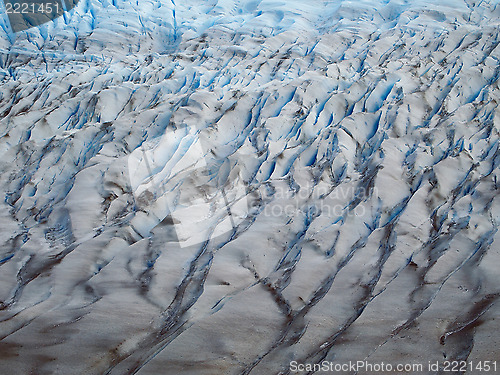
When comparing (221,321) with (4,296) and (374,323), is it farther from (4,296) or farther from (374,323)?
(4,296)

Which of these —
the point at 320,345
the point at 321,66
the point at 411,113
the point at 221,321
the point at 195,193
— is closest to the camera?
the point at 320,345

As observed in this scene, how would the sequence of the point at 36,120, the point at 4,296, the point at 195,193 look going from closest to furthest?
the point at 4,296 → the point at 195,193 → the point at 36,120

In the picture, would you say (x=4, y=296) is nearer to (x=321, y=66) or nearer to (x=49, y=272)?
(x=49, y=272)

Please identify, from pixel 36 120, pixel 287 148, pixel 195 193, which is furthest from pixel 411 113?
pixel 36 120

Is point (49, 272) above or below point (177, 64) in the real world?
below

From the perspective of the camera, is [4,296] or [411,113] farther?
[411,113]

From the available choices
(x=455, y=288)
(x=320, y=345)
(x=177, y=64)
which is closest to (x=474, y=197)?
(x=455, y=288)
